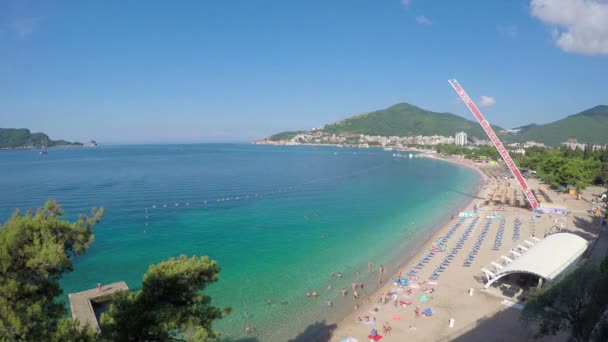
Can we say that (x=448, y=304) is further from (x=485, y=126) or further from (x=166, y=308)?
(x=485, y=126)

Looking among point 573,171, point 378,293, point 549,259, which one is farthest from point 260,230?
point 573,171

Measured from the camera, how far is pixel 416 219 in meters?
38.2

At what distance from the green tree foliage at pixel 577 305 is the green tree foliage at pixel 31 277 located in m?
13.3

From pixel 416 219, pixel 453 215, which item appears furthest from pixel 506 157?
pixel 416 219

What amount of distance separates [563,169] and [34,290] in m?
61.9

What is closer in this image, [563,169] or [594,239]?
[594,239]

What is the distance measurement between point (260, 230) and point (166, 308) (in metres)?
26.2

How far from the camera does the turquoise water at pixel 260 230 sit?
1980 cm

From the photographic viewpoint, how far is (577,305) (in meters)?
10.9

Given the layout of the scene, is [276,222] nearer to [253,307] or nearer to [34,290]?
[253,307]

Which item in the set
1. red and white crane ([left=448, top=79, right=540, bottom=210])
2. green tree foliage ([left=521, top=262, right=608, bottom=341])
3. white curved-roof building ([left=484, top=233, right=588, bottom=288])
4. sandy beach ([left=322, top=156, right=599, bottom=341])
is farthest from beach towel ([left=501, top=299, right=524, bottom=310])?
red and white crane ([left=448, top=79, right=540, bottom=210])

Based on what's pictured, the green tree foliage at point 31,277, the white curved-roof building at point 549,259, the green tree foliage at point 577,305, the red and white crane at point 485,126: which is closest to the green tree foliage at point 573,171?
the red and white crane at point 485,126

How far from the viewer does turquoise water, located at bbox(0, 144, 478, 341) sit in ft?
65.0

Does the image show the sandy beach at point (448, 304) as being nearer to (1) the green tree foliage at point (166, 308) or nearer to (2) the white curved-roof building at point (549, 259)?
(2) the white curved-roof building at point (549, 259)
